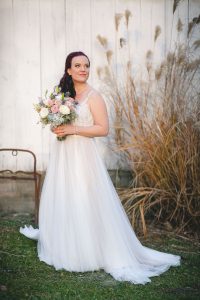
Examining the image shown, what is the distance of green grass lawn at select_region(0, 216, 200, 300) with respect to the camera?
3844 millimetres

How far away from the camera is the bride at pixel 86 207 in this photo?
4.37 metres

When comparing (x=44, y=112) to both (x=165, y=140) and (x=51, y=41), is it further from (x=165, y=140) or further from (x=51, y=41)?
(x=51, y=41)

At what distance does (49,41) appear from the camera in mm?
6102

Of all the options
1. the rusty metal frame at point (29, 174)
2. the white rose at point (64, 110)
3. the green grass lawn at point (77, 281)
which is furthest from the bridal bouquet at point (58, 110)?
the rusty metal frame at point (29, 174)

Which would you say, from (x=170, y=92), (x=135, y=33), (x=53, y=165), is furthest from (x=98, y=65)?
(x=53, y=165)

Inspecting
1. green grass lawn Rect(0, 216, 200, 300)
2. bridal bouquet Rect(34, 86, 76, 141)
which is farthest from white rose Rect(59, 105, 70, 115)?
green grass lawn Rect(0, 216, 200, 300)

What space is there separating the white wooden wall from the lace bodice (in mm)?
1745

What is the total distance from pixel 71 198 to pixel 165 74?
81.1 inches

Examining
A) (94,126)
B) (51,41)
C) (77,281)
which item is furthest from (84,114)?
(51,41)

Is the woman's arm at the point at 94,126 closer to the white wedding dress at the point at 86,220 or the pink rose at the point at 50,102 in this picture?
the white wedding dress at the point at 86,220

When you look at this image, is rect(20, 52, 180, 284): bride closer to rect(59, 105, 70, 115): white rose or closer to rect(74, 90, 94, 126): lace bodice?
rect(74, 90, 94, 126): lace bodice

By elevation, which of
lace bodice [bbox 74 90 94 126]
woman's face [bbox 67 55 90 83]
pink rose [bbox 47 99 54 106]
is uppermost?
woman's face [bbox 67 55 90 83]

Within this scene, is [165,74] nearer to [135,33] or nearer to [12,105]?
[135,33]

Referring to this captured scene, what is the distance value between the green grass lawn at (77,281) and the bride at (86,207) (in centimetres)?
12
